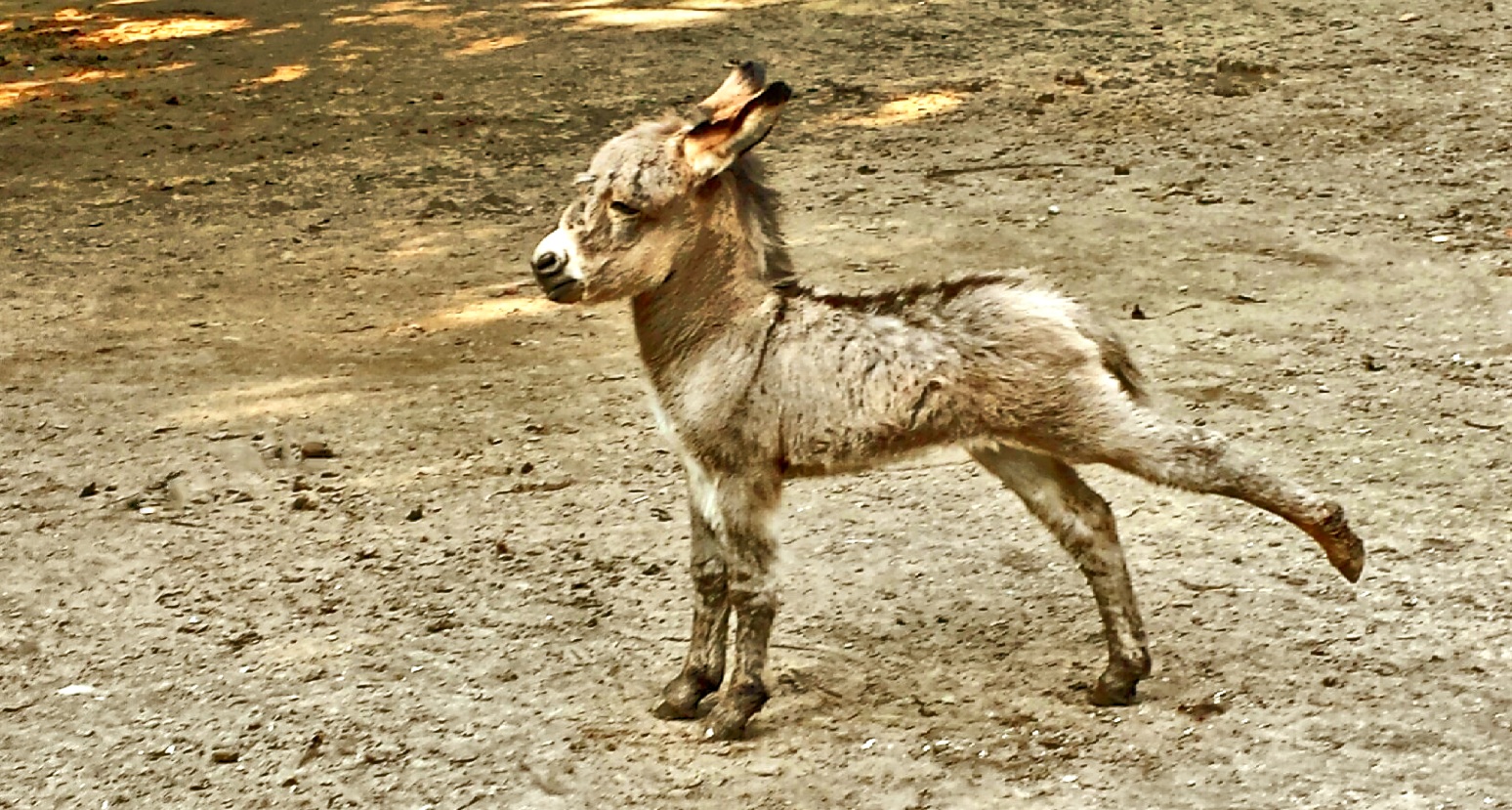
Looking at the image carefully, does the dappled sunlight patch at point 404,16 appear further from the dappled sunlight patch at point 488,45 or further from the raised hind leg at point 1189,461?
the raised hind leg at point 1189,461

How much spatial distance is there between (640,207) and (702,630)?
3.63 ft

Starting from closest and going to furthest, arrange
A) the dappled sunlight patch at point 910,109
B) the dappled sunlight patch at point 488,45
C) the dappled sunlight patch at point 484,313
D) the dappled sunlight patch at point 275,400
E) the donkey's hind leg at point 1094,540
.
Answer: the donkey's hind leg at point 1094,540 < the dappled sunlight patch at point 275,400 < the dappled sunlight patch at point 484,313 < the dappled sunlight patch at point 910,109 < the dappled sunlight patch at point 488,45

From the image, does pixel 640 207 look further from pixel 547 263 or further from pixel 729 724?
pixel 729 724

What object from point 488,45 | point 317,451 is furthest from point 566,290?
point 488,45

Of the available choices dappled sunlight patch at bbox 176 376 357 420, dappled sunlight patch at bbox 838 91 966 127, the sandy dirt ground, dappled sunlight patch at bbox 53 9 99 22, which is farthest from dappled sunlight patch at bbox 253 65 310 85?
dappled sunlight patch at bbox 176 376 357 420

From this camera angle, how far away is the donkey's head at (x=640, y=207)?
407 cm

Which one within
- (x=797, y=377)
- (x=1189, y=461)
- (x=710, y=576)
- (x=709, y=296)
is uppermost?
(x=709, y=296)

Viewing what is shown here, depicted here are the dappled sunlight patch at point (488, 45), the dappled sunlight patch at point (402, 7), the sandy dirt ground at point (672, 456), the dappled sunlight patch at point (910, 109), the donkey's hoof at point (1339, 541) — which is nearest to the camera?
the donkey's hoof at point (1339, 541)

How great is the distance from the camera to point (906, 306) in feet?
13.9

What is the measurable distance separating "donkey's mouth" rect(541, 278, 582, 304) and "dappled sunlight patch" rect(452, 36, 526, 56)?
307 inches

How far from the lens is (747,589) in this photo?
4215mm

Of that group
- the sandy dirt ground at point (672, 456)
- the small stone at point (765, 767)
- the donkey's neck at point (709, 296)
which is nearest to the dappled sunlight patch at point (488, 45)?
the sandy dirt ground at point (672, 456)

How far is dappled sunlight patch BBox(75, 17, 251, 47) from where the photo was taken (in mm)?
12297

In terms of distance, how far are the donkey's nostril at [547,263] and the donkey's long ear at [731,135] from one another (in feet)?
1.29
